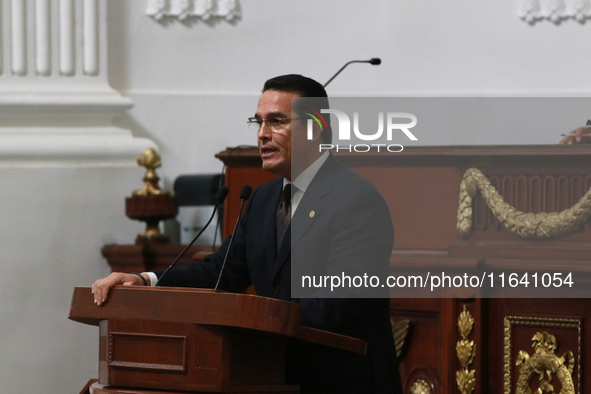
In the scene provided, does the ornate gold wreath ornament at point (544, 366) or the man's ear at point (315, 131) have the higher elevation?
the man's ear at point (315, 131)

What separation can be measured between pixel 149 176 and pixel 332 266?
2.63 meters

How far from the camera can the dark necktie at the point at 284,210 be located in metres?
2.42

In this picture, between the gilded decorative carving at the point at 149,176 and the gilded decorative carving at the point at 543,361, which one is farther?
the gilded decorative carving at the point at 149,176

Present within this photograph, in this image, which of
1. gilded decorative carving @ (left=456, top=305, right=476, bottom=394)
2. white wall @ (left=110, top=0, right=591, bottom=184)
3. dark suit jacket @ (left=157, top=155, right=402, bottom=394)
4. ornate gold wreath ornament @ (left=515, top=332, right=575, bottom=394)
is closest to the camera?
dark suit jacket @ (left=157, top=155, right=402, bottom=394)

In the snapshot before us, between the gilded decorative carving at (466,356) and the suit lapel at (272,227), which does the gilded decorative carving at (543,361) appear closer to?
the gilded decorative carving at (466,356)

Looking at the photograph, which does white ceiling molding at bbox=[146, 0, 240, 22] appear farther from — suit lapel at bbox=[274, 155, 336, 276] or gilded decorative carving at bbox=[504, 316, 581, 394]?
suit lapel at bbox=[274, 155, 336, 276]

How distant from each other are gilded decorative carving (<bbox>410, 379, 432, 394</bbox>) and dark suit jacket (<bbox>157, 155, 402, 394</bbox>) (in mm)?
1320

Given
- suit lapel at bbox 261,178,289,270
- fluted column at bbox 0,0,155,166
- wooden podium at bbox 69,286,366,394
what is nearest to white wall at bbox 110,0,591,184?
fluted column at bbox 0,0,155,166

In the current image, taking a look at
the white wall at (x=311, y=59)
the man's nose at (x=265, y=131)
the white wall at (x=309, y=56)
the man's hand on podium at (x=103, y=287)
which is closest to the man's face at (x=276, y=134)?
the man's nose at (x=265, y=131)

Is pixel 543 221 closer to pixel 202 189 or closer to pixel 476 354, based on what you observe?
pixel 476 354

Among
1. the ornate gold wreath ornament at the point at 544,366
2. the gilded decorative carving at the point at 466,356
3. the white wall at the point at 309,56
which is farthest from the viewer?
the white wall at the point at 309,56

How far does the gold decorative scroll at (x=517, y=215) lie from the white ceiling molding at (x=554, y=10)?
1887 millimetres

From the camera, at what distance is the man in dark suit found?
7.13 feet

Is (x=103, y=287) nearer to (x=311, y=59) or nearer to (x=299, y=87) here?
(x=299, y=87)
